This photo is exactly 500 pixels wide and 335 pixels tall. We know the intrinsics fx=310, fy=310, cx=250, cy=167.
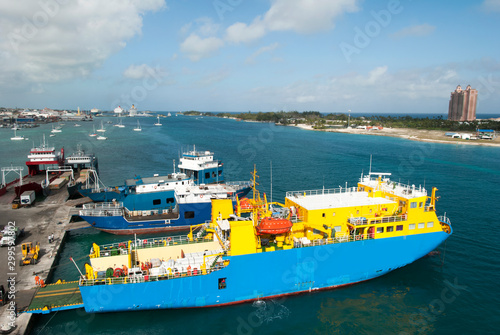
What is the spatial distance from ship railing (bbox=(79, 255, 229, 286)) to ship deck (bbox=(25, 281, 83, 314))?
1.37 meters

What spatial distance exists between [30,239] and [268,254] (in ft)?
56.8

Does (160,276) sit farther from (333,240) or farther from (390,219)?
(390,219)

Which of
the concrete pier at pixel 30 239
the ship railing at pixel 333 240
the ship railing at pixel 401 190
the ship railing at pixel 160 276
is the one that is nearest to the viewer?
the concrete pier at pixel 30 239

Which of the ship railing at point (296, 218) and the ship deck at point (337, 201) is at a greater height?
the ship deck at point (337, 201)

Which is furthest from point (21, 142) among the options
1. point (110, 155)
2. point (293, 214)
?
point (293, 214)

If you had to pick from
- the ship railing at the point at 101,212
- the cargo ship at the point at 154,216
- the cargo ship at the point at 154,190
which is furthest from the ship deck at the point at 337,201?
the ship railing at the point at 101,212

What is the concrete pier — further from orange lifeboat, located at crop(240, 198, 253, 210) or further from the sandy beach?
the sandy beach

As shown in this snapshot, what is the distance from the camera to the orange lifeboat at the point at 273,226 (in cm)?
1579

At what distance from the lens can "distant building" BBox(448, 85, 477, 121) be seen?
134625 mm

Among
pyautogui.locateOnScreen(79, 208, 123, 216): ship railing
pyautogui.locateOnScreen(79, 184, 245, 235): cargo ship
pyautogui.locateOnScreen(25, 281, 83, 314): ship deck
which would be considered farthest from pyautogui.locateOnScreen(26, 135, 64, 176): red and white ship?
pyautogui.locateOnScreen(25, 281, 83, 314): ship deck

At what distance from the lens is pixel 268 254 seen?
15664mm

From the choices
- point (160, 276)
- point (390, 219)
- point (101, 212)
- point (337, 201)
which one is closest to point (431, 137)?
point (390, 219)

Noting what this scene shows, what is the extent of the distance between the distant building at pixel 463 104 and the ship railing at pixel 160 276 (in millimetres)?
152433

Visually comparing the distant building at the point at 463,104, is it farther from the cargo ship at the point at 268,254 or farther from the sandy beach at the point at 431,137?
the cargo ship at the point at 268,254
